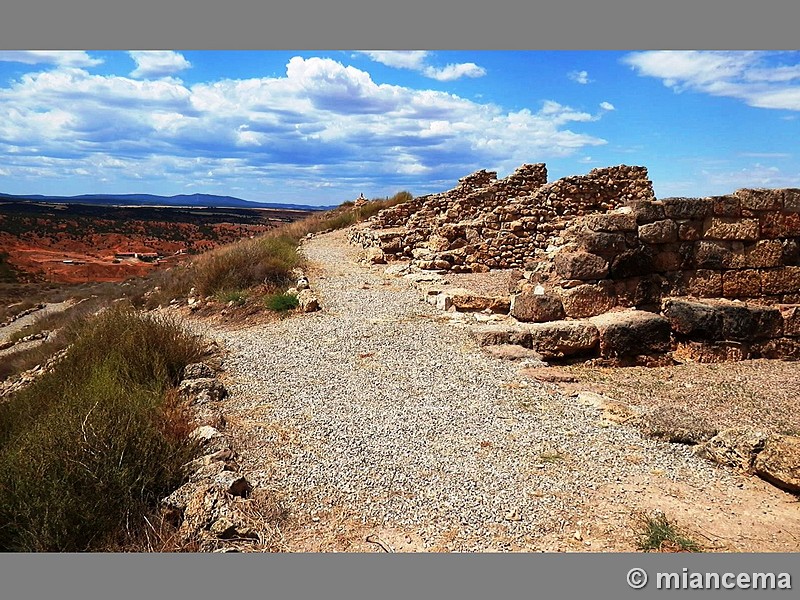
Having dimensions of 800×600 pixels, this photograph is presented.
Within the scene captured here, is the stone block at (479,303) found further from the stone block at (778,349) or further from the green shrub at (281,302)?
the stone block at (778,349)

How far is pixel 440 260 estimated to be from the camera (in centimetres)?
1469

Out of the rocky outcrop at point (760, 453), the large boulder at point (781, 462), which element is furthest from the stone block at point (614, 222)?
the large boulder at point (781, 462)

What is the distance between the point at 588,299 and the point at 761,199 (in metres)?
2.93

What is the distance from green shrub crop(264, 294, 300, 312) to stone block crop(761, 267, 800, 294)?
7883 millimetres

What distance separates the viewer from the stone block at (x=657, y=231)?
8.29m

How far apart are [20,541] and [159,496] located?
34.3 inches

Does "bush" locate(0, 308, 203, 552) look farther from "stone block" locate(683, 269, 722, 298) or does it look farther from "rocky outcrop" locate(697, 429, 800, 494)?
"stone block" locate(683, 269, 722, 298)

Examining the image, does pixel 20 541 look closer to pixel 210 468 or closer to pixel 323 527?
pixel 210 468

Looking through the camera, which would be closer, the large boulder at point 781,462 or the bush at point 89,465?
the bush at point 89,465

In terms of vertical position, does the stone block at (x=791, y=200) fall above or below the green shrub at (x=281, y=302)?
above

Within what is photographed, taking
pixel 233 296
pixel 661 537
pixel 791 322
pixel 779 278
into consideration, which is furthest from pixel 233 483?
pixel 779 278

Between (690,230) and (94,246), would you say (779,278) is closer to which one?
(690,230)

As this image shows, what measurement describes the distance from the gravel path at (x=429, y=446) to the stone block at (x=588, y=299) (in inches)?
63.7

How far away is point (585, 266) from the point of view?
8.41m
